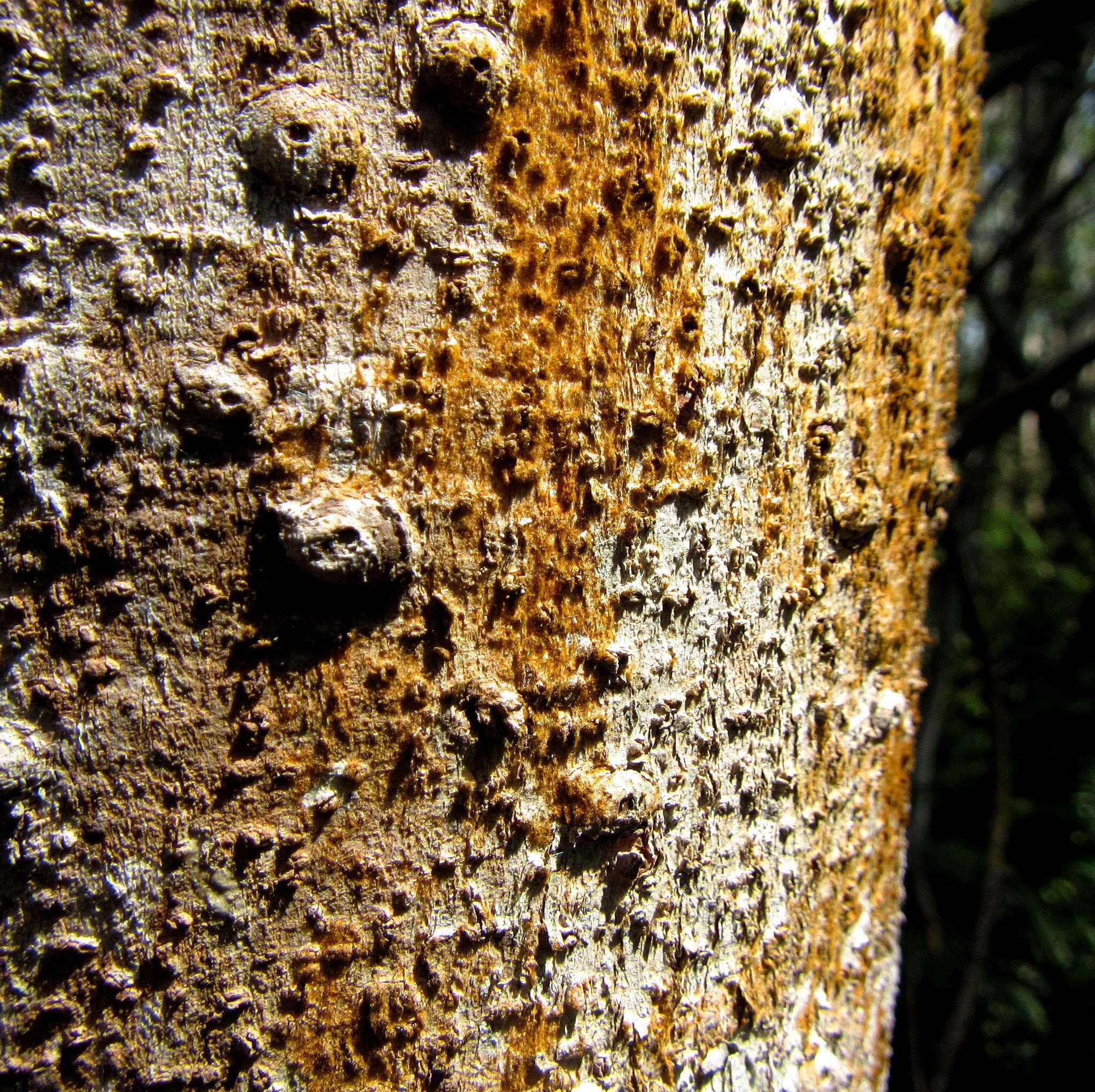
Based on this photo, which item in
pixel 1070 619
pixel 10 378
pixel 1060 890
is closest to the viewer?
pixel 10 378

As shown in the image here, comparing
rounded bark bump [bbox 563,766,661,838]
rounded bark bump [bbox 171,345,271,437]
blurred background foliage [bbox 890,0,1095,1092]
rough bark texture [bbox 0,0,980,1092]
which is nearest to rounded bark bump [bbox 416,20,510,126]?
rough bark texture [bbox 0,0,980,1092]

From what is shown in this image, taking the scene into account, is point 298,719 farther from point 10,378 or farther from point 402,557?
point 10,378

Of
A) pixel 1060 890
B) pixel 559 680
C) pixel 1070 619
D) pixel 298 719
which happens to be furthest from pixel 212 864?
pixel 1070 619

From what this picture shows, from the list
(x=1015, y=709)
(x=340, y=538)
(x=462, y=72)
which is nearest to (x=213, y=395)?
(x=340, y=538)

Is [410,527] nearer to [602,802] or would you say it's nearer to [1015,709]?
[602,802]

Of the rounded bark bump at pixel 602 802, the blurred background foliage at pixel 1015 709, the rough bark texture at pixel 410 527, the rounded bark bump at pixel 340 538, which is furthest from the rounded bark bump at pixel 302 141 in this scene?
the blurred background foliage at pixel 1015 709

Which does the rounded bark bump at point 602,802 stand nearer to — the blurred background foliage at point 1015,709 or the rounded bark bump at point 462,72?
the rounded bark bump at point 462,72
